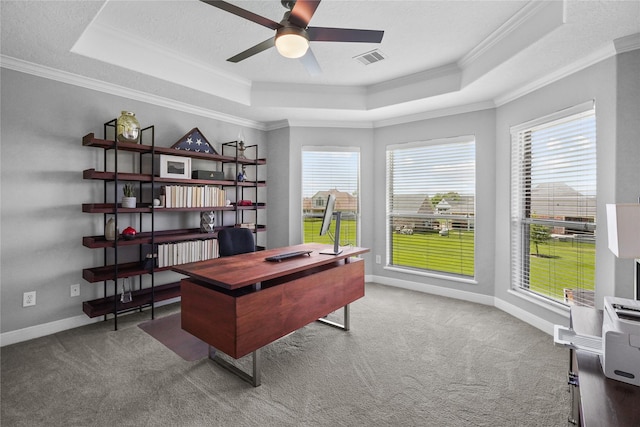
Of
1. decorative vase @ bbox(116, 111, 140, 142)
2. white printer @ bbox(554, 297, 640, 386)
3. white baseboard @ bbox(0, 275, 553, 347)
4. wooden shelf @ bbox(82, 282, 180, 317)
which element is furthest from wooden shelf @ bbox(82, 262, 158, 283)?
white printer @ bbox(554, 297, 640, 386)

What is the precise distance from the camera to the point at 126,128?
3146 millimetres

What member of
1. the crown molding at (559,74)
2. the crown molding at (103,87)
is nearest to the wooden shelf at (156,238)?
the crown molding at (103,87)

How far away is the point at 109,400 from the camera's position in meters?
2.01

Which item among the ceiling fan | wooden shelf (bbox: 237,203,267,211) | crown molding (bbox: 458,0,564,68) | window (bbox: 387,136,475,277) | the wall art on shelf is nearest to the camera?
the ceiling fan

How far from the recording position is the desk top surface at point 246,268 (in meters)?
2.03

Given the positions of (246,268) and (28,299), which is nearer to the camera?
(246,268)

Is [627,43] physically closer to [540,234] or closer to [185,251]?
[540,234]

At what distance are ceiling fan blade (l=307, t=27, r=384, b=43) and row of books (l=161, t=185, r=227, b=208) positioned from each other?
7.82 feet

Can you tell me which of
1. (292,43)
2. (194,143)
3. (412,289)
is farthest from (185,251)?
(412,289)

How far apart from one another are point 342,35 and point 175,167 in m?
2.53

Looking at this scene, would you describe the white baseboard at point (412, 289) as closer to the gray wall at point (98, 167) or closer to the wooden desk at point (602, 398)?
the gray wall at point (98, 167)

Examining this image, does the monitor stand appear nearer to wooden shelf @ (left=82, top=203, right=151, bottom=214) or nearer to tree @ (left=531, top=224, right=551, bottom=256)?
wooden shelf @ (left=82, top=203, right=151, bottom=214)

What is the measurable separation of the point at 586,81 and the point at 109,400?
175 inches

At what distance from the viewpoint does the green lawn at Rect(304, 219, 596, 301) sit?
2967 millimetres
